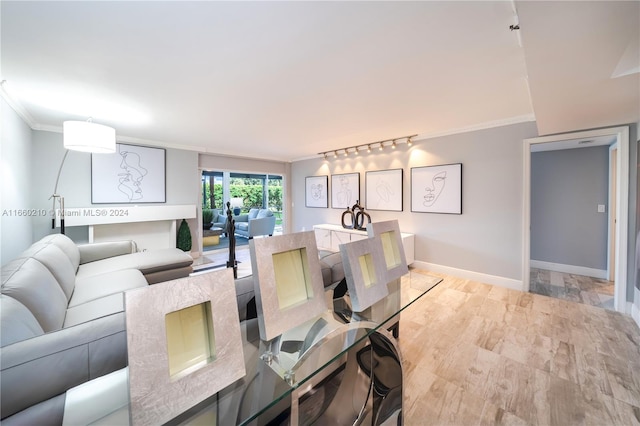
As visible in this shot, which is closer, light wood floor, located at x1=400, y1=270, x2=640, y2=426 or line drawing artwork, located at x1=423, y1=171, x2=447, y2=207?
light wood floor, located at x1=400, y1=270, x2=640, y2=426

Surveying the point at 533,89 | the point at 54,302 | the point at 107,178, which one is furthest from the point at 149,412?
the point at 107,178

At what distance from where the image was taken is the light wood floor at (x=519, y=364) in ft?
4.90

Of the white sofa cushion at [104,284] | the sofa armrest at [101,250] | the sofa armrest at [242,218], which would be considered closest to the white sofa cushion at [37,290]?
the white sofa cushion at [104,284]

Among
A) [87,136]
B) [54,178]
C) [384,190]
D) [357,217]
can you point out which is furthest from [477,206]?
[54,178]

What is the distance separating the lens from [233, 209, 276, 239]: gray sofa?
6750 mm

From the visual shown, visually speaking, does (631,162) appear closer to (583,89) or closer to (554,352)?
(583,89)

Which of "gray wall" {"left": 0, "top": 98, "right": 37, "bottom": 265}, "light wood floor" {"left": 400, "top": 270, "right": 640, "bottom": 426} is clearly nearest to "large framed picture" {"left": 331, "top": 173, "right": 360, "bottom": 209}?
"light wood floor" {"left": 400, "top": 270, "right": 640, "bottom": 426}

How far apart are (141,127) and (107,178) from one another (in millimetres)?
1275

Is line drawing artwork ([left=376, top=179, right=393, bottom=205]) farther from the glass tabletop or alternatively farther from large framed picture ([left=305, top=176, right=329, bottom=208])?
the glass tabletop

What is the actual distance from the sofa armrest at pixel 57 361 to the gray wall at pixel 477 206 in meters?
4.16

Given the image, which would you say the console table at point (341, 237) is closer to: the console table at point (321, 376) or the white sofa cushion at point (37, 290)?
the console table at point (321, 376)

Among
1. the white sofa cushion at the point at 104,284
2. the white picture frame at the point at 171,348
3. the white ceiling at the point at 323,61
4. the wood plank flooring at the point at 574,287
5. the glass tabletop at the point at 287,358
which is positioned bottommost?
the wood plank flooring at the point at 574,287

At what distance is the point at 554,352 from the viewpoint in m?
2.04

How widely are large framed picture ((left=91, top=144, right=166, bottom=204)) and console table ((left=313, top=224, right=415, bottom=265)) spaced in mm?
3227
